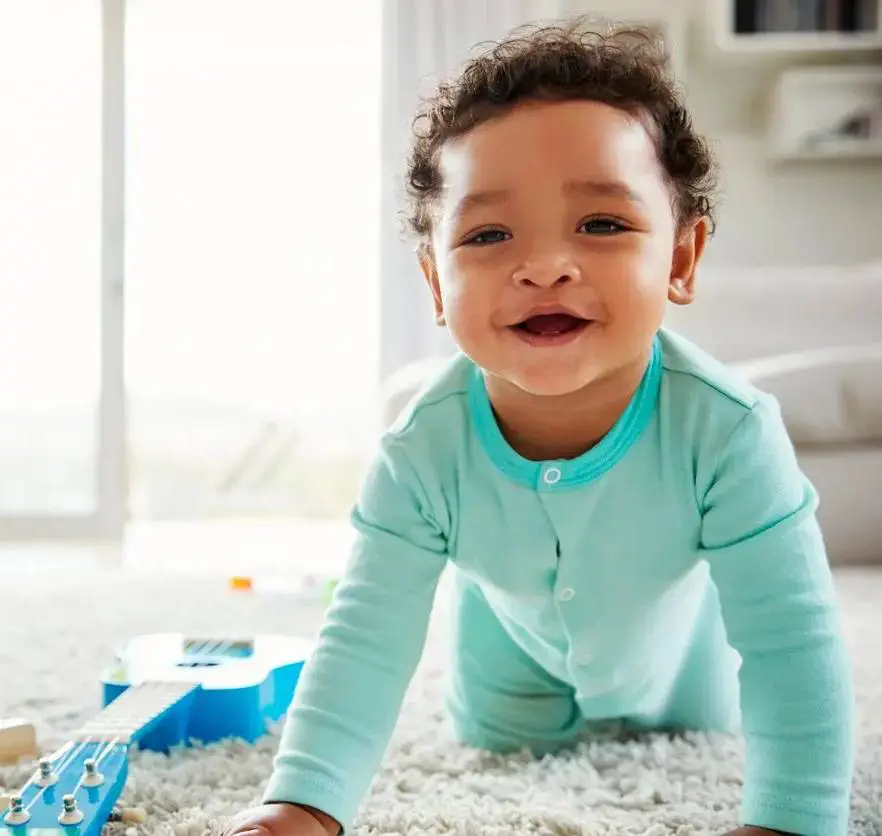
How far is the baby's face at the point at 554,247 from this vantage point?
79 cm

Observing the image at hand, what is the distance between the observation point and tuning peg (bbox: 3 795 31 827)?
0.74 metres

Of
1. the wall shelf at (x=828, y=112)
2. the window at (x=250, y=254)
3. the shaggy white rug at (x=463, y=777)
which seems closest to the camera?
the shaggy white rug at (x=463, y=777)

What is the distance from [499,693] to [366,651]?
0.26m

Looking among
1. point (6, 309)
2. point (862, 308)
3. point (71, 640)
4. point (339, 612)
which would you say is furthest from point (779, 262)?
point (339, 612)

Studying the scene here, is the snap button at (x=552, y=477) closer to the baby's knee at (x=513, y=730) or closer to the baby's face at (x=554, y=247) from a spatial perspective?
the baby's face at (x=554, y=247)

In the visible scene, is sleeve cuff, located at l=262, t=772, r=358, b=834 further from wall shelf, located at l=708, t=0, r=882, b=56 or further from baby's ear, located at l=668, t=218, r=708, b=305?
wall shelf, located at l=708, t=0, r=882, b=56

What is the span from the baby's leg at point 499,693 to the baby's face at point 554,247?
0.31 metres

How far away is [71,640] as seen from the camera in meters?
1.49

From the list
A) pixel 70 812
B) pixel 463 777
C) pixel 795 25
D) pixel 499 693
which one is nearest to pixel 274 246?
pixel 795 25

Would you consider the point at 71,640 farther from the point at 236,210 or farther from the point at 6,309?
the point at 236,210

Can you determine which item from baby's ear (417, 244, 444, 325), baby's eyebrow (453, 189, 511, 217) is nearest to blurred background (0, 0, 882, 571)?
baby's ear (417, 244, 444, 325)

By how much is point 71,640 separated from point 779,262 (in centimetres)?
262

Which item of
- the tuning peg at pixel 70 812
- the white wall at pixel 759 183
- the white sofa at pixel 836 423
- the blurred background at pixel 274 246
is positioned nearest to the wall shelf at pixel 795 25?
the blurred background at pixel 274 246

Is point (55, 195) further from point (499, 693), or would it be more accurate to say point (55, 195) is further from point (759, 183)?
point (499, 693)
